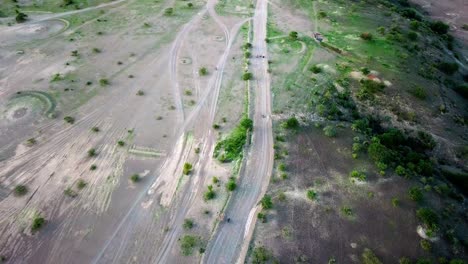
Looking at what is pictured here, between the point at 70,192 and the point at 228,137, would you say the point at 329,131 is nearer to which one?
the point at 228,137

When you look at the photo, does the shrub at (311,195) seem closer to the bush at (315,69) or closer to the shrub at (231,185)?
the shrub at (231,185)

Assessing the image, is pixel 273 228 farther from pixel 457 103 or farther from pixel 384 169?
Answer: pixel 457 103

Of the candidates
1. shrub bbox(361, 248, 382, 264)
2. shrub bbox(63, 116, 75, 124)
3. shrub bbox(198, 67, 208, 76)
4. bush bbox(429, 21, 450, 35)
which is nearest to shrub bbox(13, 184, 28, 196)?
shrub bbox(63, 116, 75, 124)

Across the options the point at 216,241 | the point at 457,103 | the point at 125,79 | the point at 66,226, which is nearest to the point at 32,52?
the point at 125,79

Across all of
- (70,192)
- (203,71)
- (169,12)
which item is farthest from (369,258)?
(169,12)

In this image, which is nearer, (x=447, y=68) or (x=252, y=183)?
(x=252, y=183)

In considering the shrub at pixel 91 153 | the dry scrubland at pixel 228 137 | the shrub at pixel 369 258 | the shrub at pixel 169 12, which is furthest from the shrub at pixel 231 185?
the shrub at pixel 169 12
